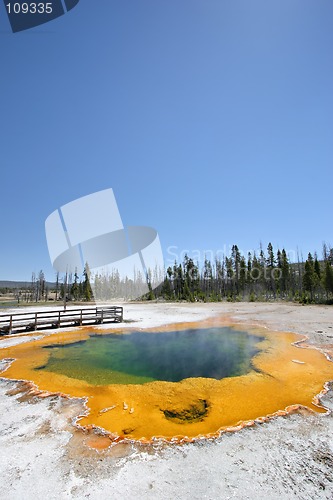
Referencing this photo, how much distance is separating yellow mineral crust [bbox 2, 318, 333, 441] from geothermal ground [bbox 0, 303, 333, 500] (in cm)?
50

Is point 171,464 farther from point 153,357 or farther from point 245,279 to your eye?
point 245,279

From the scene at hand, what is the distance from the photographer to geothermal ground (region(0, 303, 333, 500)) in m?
3.79

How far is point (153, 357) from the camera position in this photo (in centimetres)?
1271

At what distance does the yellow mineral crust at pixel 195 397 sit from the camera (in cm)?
582

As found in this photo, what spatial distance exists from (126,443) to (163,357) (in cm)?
783

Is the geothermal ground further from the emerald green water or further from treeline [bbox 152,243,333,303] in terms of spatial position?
treeline [bbox 152,243,333,303]

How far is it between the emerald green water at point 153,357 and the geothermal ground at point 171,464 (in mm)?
3828

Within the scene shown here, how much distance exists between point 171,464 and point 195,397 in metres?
3.38

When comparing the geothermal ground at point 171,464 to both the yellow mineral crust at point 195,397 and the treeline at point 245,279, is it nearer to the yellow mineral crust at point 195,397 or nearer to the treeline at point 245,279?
the yellow mineral crust at point 195,397

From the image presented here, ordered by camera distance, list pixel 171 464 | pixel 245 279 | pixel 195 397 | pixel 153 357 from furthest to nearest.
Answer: pixel 245 279
pixel 153 357
pixel 195 397
pixel 171 464

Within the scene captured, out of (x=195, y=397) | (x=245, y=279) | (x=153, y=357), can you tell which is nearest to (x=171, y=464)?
(x=195, y=397)

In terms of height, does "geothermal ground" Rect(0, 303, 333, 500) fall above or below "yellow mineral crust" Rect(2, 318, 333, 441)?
above

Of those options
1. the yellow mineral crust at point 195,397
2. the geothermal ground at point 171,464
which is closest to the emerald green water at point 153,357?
the yellow mineral crust at point 195,397

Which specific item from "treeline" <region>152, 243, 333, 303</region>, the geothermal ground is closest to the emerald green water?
the geothermal ground
